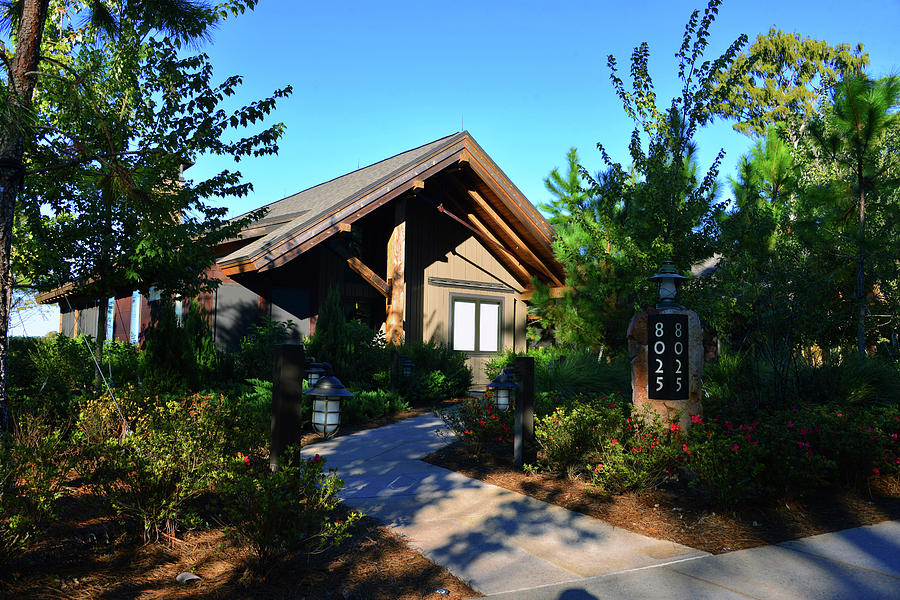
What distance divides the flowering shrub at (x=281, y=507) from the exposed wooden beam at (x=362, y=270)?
9.79 metres

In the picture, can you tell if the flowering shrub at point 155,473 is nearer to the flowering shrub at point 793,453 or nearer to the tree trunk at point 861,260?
the flowering shrub at point 793,453

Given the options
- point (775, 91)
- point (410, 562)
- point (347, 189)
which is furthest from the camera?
point (775, 91)

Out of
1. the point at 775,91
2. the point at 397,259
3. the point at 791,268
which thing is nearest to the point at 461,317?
the point at 397,259

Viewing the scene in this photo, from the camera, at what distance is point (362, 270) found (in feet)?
46.2

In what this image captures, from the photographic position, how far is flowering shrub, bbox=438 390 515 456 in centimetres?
Answer: 790

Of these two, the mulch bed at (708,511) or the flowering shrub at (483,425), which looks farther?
the flowering shrub at (483,425)

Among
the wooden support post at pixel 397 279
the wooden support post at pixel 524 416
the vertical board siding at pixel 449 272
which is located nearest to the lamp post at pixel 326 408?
the wooden support post at pixel 524 416

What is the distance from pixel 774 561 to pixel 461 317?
499 inches

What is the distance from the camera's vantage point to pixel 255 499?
13.1ft

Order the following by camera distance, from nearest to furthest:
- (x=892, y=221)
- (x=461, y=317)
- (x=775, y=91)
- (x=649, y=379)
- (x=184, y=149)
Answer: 1. (x=649, y=379)
2. (x=184, y=149)
3. (x=892, y=221)
4. (x=461, y=317)
5. (x=775, y=91)

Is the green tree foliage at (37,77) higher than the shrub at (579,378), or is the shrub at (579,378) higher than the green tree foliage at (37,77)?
the green tree foliage at (37,77)

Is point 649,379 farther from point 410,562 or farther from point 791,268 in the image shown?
point 791,268

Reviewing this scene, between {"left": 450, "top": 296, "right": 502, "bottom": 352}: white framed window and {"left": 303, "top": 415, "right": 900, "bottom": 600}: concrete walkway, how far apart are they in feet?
33.9

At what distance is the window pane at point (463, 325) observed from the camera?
16797 millimetres
